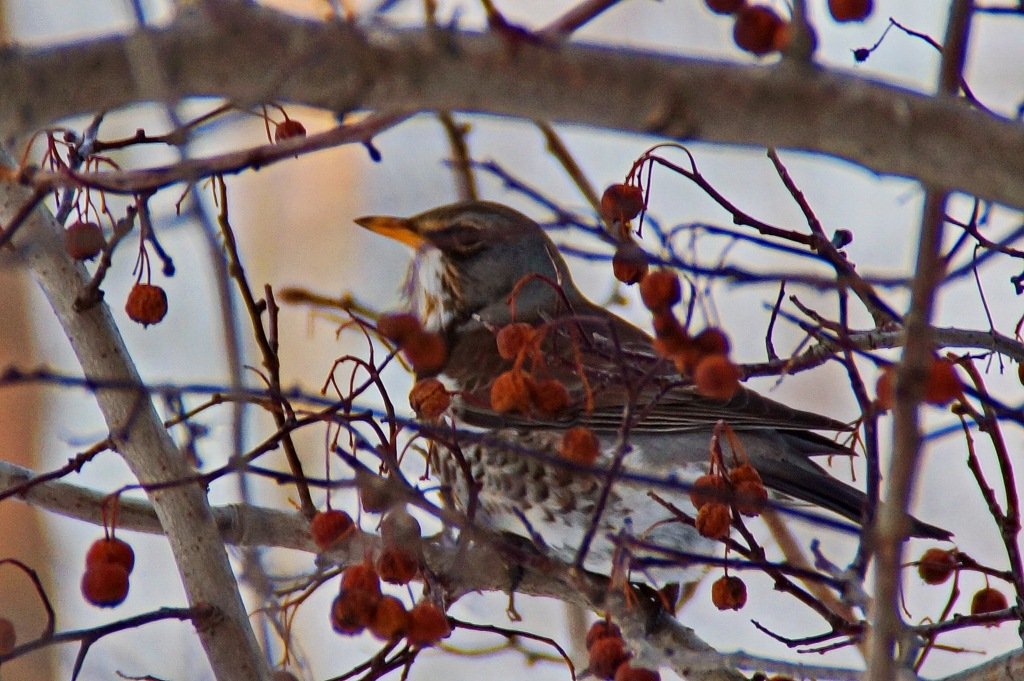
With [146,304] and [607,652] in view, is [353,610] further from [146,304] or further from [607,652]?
[146,304]

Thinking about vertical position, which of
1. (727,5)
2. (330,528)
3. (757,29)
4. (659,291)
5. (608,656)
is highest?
(727,5)

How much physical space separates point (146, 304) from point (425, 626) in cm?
102

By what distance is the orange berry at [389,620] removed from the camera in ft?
7.92

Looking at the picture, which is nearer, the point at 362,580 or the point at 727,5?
the point at 727,5

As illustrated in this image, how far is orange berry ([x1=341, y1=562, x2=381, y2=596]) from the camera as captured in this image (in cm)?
242

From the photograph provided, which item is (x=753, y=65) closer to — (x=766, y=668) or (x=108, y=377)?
(x=766, y=668)

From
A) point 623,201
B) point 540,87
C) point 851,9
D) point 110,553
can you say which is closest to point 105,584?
point 110,553

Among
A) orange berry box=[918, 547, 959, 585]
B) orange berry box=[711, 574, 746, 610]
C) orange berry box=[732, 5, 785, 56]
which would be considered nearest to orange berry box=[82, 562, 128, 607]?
orange berry box=[711, 574, 746, 610]

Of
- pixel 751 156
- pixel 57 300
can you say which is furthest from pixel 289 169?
pixel 57 300

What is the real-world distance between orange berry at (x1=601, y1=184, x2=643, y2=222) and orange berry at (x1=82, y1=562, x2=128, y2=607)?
1332 mm

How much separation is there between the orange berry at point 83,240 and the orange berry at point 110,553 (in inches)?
25.1

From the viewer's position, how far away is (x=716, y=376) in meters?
2.08

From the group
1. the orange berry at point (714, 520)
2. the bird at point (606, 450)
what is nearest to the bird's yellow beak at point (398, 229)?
the bird at point (606, 450)

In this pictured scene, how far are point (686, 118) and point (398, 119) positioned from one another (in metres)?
0.50
